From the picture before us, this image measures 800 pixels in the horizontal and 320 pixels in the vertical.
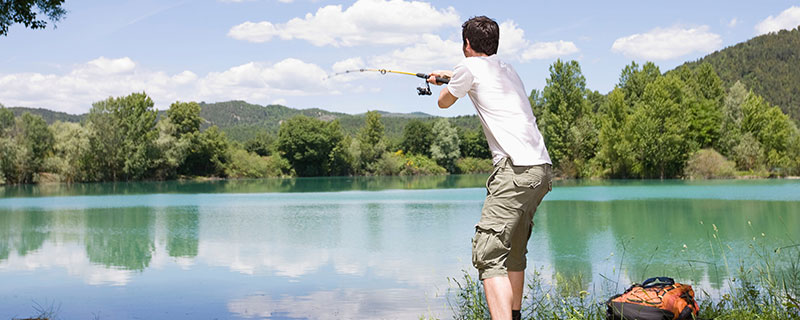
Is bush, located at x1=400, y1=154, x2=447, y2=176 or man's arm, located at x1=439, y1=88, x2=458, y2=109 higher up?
man's arm, located at x1=439, y1=88, x2=458, y2=109

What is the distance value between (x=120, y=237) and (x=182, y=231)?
61.3 inches

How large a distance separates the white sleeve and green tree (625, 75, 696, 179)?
44.1m

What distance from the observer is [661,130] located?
45.1 meters

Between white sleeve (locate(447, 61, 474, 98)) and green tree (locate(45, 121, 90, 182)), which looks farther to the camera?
green tree (locate(45, 121, 90, 182))

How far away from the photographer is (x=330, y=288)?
8.65m

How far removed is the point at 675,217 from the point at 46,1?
53.1 feet

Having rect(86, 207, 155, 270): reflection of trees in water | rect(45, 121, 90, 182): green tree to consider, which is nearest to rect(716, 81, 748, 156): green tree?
rect(86, 207, 155, 270): reflection of trees in water

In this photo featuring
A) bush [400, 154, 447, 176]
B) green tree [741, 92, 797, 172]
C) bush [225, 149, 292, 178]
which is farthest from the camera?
bush [400, 154, 447, 176]

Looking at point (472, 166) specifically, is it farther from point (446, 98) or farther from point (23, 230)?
point (446, 98)

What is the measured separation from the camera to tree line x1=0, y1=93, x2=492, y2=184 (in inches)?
2018

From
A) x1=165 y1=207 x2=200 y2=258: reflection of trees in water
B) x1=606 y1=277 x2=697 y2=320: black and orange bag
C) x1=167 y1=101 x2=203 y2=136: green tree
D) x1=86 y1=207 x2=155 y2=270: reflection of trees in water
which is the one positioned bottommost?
x1=86 y1=207 x2=155 y2=270: reflection of trees in water

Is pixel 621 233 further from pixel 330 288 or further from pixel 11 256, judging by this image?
pixel 11 256

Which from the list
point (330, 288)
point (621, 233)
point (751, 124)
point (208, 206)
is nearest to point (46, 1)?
point (330, 288)

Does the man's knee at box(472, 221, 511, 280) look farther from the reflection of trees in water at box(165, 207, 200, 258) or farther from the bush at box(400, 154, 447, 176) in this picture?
the bush at box(400, 154, 447, 176)
